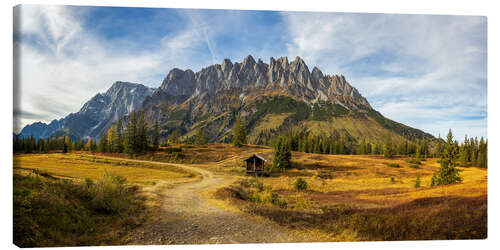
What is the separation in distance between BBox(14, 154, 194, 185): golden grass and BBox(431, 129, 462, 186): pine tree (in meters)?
12.7

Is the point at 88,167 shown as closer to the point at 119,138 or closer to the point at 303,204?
the point at 119,138

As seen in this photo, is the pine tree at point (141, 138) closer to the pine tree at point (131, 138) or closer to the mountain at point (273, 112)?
the pine tree at point (131, 138)

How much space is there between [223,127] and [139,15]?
174 m

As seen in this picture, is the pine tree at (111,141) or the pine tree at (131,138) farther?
the pine tree at (131,138)

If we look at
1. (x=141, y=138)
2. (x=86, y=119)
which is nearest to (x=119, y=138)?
(x=141, y=138)

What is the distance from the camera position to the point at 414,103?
33.1 ft

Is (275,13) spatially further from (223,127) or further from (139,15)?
(223,127)

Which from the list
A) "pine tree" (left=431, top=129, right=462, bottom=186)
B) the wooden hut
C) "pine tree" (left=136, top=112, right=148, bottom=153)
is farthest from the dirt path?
the wooden hut

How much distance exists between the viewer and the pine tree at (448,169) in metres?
8.95

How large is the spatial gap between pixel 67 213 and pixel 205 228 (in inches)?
152

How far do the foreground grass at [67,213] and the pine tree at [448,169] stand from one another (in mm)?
11985

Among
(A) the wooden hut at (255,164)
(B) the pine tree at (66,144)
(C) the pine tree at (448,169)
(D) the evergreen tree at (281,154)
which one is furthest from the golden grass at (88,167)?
(C) the pine tree at (448,169)

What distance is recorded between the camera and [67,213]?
19.0 feet

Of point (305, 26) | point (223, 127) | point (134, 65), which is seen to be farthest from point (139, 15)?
point (223, 127)
